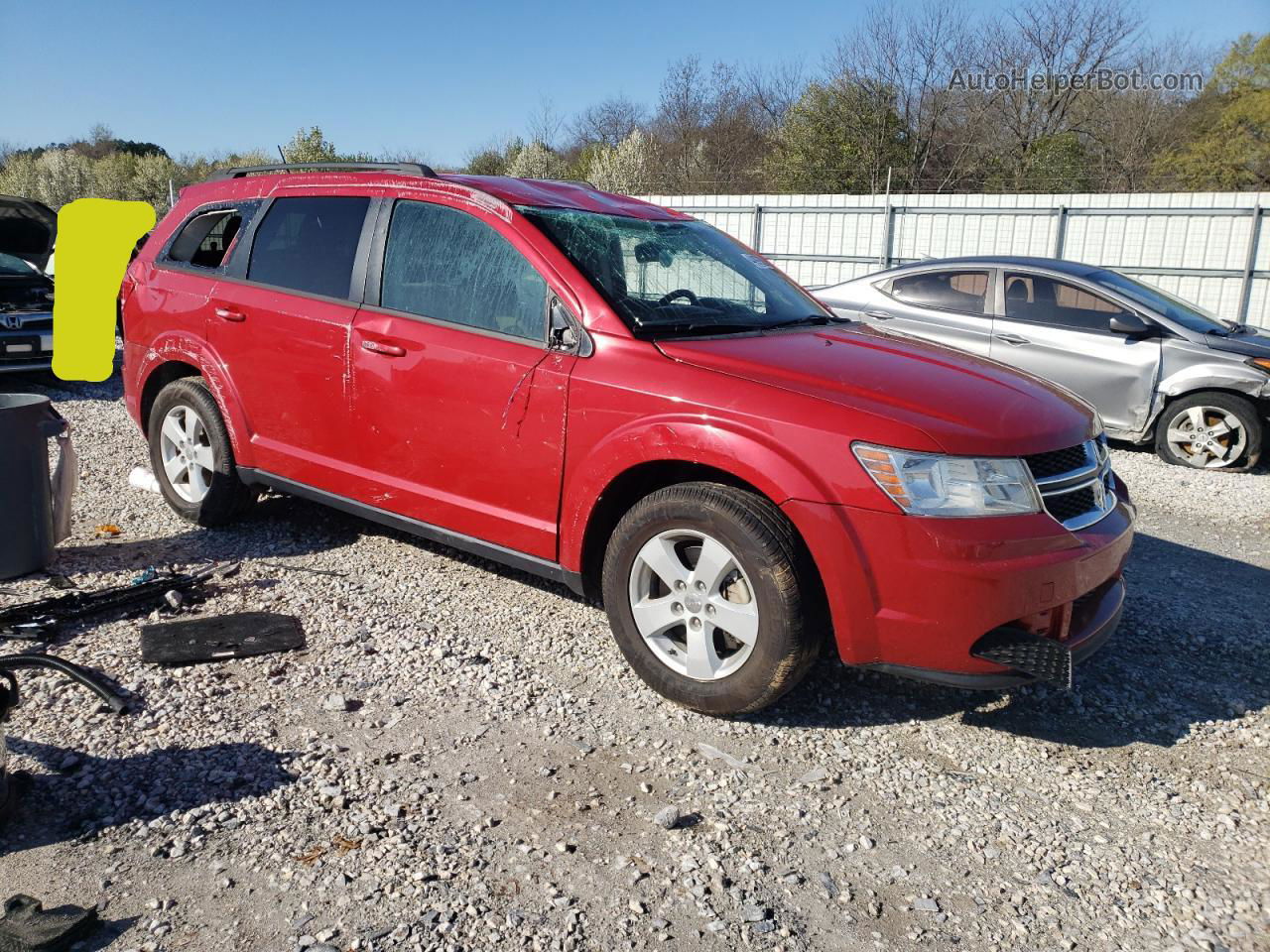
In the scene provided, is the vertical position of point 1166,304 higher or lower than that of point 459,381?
higher

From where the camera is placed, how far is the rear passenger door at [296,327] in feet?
15.3

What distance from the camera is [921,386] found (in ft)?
11.8

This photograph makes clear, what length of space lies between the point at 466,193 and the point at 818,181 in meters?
24.4

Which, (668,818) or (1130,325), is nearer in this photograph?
(668,818)

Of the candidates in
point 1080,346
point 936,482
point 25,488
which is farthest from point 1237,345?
point 25,488

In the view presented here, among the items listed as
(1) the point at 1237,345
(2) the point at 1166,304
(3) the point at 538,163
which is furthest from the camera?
(3) the point at 538,163

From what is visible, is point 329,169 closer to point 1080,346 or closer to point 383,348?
point 383,348

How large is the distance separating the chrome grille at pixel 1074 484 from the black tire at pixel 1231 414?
17.0 ft

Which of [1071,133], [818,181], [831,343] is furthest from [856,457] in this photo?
[1071,133]

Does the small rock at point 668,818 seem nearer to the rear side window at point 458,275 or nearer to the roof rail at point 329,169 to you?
the rear side window at point 458,275

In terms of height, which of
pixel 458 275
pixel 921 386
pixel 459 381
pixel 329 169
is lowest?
pixel 459 381

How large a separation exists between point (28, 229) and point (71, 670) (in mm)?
9745

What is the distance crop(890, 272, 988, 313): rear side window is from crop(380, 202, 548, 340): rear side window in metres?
5.90

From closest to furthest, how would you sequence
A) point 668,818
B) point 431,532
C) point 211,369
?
1. point 668,818
2. point 431,532
3. point 211,369
